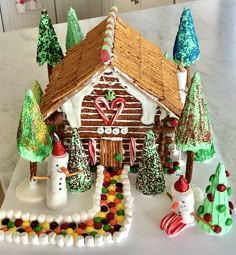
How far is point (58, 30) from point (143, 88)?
1112 mm

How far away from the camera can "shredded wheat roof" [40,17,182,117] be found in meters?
1.20

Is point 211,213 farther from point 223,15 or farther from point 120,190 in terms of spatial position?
point 223,15

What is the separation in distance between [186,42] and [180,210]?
1.67 feet

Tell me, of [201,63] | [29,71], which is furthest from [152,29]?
[29,71]

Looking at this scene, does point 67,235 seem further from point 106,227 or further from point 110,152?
point 110,152

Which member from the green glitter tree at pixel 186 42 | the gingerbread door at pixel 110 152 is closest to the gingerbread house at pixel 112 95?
the gingerbread door at pixel 110 152

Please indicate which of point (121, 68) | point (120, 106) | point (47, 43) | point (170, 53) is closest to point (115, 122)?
point (120, 106)

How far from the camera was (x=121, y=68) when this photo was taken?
1176 mm

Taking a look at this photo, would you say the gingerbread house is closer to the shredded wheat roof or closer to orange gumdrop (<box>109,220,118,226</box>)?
the shredded wheat roof

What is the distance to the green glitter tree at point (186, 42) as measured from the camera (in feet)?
4.72

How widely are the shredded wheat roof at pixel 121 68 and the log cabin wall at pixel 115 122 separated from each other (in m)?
0.04

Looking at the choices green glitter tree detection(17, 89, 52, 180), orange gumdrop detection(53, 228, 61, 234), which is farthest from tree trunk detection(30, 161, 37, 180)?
orange gumdrop detection(53, 228, 61, 234)

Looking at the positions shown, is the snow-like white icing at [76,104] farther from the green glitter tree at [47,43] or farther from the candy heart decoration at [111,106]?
the green glitter tree at [47,43]

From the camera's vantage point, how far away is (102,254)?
114cm
